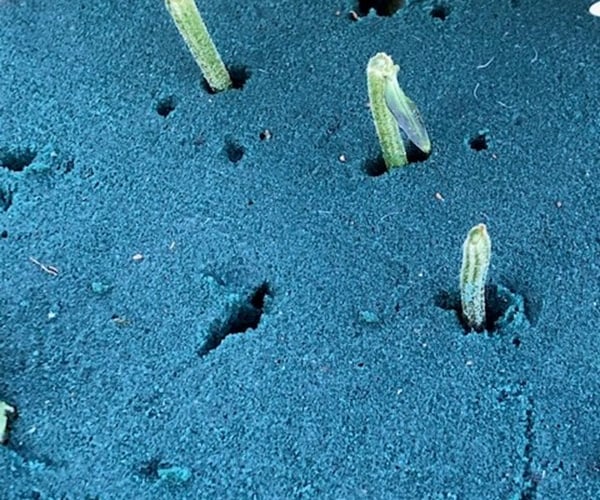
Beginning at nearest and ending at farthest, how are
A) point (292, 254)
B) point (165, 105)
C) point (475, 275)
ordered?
1. point (475, 275)
2. point (292, 254)
3. point (165, 105)

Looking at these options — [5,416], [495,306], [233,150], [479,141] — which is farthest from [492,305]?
[5,416]

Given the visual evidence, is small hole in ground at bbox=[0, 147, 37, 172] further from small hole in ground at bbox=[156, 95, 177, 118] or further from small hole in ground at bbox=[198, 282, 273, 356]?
small hole in ground at bbox=[198, 282, 273, 356]

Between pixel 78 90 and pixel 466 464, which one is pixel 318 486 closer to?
pixel 466 464

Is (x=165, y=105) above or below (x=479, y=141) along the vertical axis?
above

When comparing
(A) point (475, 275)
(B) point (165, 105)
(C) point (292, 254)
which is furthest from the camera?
(B) point (165, 105)

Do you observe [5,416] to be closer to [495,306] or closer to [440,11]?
Result: [495,306]

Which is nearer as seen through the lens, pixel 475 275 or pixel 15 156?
pixel 475 275
